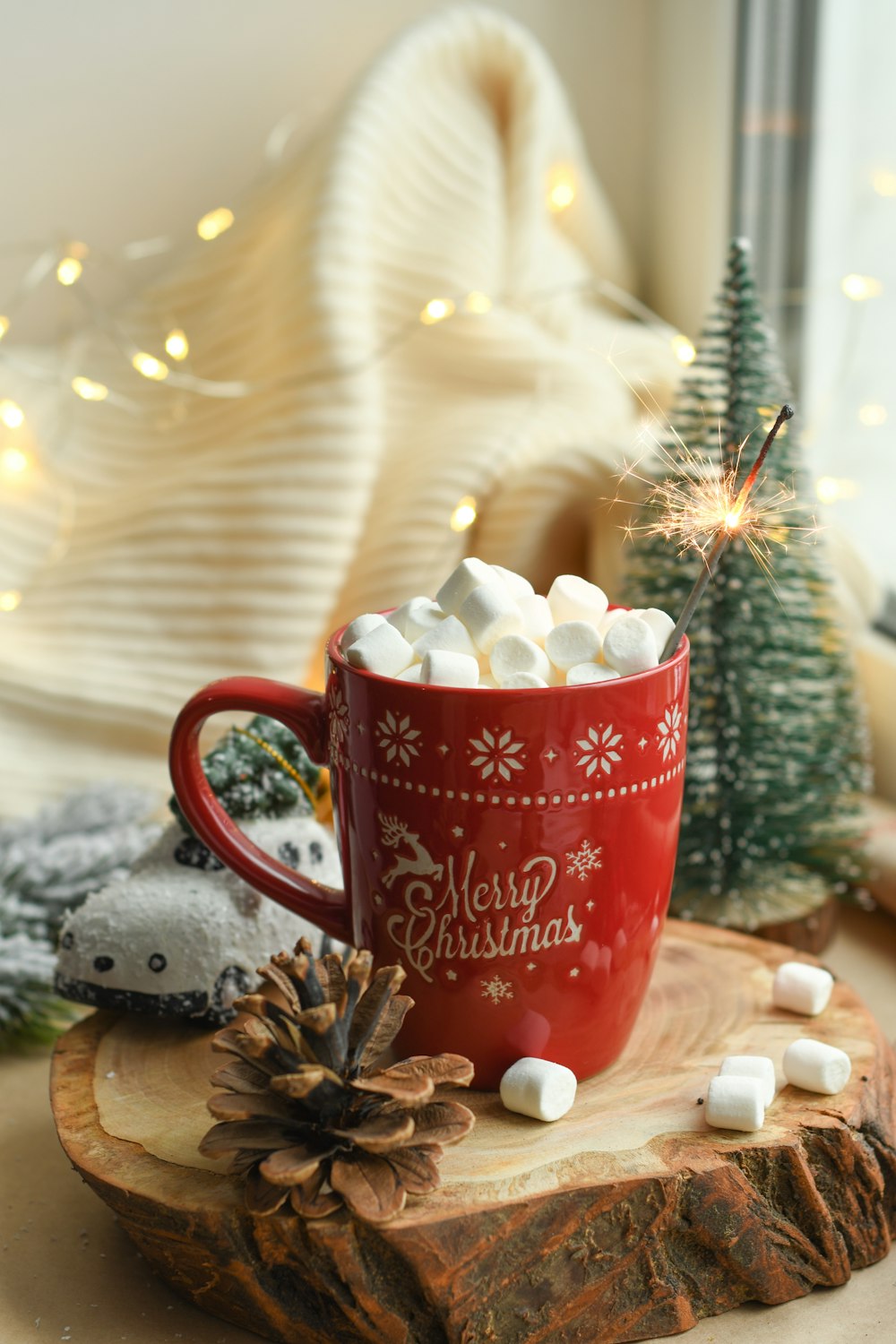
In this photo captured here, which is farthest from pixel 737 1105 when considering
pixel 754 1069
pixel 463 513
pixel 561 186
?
pixel 561 186

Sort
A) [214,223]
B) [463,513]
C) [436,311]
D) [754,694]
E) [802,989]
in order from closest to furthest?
[802,989], [754,694], [463,513], [436,311], [214,223]

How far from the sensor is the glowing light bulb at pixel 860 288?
124 centimetres

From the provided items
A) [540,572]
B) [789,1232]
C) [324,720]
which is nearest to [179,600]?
[540,572]

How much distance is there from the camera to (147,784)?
1175 mm

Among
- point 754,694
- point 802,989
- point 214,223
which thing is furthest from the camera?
point 214,223

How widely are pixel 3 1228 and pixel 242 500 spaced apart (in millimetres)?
760

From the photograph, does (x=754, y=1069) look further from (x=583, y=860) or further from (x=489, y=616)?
(x=489, y=616)

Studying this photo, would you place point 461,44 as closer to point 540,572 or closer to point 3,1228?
point 540,572

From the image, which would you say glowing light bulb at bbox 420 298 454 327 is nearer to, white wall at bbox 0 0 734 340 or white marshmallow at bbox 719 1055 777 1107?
white wall at bbox 0 0 734 340

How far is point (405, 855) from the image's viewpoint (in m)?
0.60

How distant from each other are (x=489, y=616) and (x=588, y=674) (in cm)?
5

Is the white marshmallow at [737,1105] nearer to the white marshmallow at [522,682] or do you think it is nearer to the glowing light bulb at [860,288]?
the white marshmallow at [522,682]

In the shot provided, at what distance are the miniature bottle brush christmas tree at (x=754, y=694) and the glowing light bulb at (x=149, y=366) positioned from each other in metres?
0.66

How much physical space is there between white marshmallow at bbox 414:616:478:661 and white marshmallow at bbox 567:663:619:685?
51 mm
